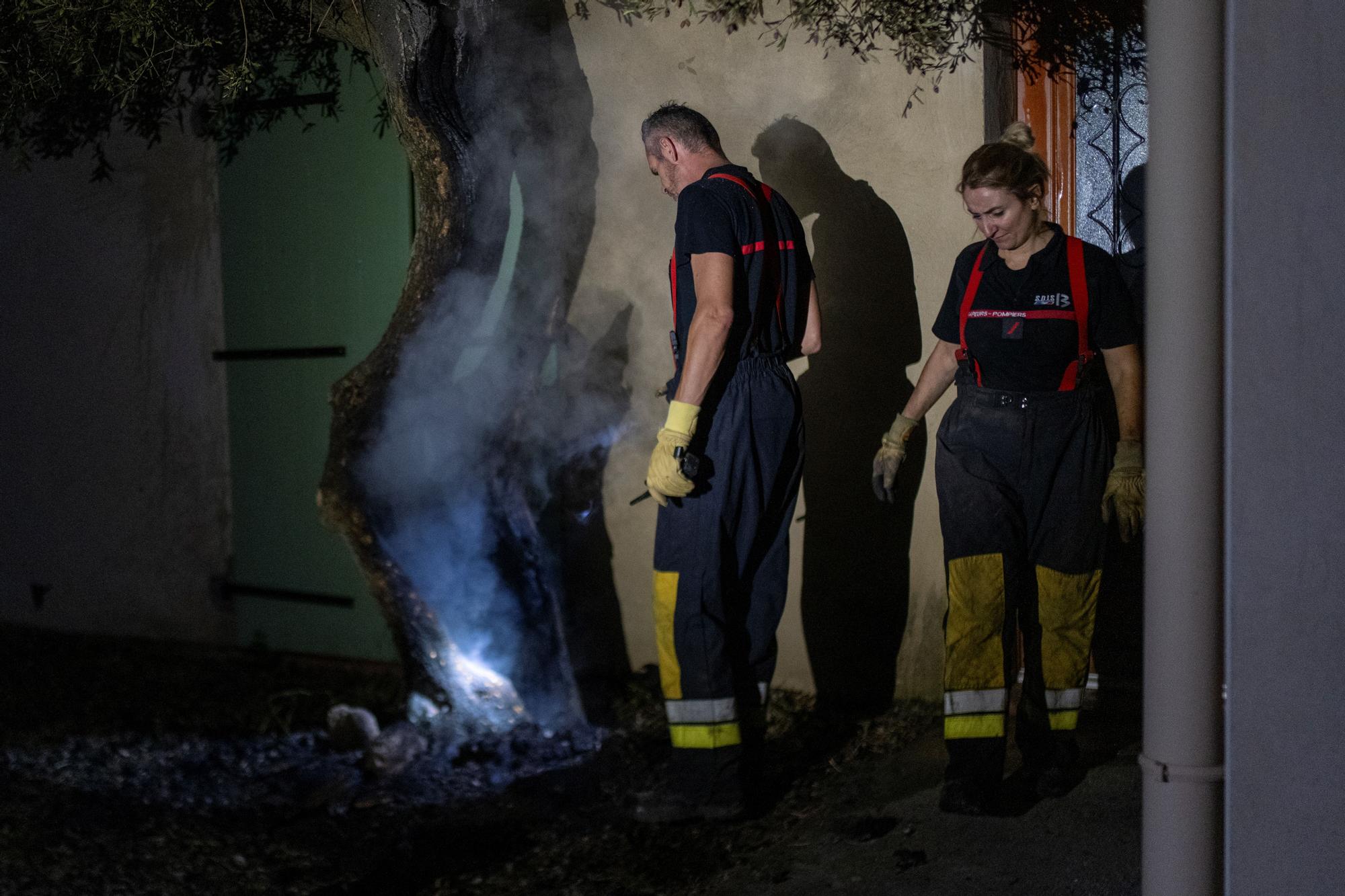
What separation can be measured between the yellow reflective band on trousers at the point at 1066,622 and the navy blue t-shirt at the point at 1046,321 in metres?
0.60

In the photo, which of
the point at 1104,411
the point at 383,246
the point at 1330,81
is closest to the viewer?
the point at 1330,81

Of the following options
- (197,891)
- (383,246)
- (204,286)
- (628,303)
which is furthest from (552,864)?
Answer: (204,286)

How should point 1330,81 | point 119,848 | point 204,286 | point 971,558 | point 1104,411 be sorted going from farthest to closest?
1. point 204,286
2. point 1104,411
3. point 119,848
4. point 971,558
5. point 1330,81

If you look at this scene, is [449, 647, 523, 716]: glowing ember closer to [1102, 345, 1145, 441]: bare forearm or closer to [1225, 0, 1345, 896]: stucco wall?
[1102, 345, 1145, 441]: bare forearm

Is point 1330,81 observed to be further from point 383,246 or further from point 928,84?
point 383,246

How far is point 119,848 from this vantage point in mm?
3760

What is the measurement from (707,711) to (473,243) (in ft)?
7.52

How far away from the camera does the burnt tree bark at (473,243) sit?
440cm

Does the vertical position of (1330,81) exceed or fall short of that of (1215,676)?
it exceeds it

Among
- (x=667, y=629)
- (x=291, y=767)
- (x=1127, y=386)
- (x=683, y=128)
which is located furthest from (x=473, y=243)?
(x=1127, y=386)

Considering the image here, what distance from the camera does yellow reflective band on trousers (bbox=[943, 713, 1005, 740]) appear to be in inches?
134

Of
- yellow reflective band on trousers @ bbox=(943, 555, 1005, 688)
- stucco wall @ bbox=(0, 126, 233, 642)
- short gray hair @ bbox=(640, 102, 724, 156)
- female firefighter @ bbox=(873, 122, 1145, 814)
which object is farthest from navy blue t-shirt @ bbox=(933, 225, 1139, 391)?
stucco wall @ bbox=(0, 126, 233, 642)

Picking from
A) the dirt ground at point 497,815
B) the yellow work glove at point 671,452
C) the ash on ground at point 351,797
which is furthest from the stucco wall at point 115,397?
the yellow work glove at point 671,452

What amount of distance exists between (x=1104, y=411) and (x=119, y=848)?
3.90 metres
